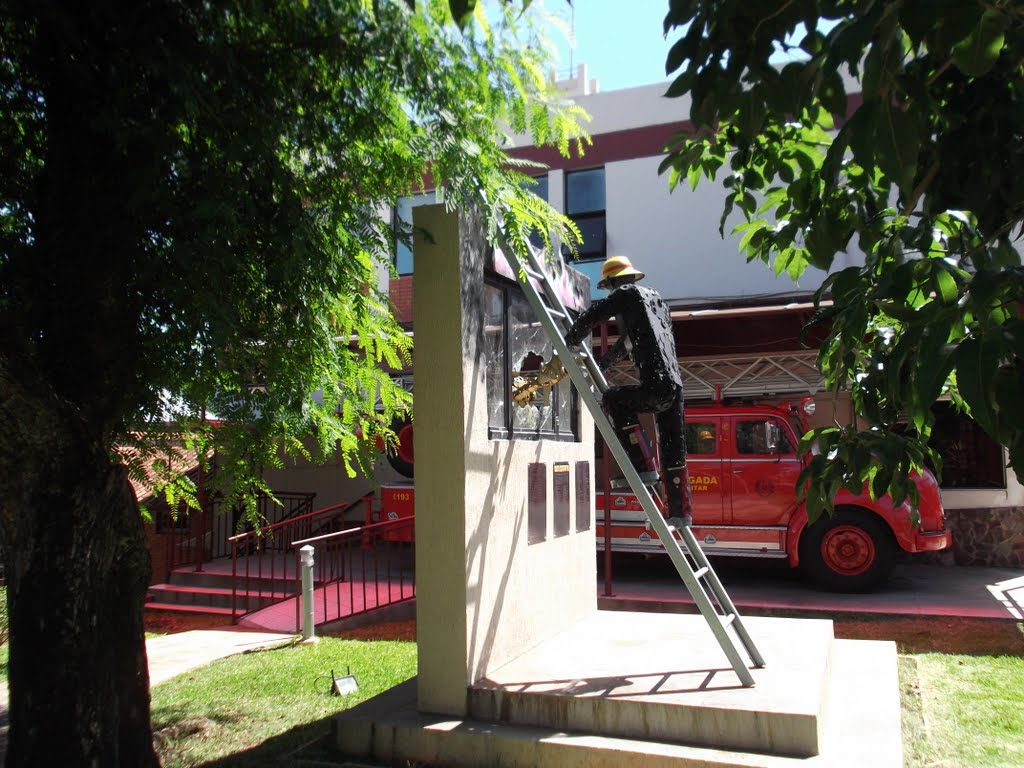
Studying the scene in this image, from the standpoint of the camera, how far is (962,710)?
553 cm

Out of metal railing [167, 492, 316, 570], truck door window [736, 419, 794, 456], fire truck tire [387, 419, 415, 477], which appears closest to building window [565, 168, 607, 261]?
fire truck tire [387, 419, 415, 477]

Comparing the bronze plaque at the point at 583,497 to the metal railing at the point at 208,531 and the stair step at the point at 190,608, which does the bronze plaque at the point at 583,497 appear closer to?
the stair step at the point at 190,608

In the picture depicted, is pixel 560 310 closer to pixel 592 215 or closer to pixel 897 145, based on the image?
pixel 897 145

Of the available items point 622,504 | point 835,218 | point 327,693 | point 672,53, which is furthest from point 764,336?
point 672,53

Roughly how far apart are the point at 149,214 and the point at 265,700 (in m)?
3.68

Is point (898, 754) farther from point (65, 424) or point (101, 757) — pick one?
point (65, 424)

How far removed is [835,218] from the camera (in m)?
3.31

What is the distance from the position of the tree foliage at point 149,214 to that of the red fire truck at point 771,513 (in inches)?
291

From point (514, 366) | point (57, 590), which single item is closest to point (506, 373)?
point (514, 366)

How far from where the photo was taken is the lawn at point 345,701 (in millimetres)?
4805

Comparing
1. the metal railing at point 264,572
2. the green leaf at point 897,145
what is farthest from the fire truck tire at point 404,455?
the green leaf at point 897,145

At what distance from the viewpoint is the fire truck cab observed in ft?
34.7

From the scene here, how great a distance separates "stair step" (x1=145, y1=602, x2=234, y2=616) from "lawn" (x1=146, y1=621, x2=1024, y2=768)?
2880mm

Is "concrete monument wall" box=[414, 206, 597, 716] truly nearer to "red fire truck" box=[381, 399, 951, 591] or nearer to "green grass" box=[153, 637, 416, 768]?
"green grass" box=[153, 637, 416, 768]
